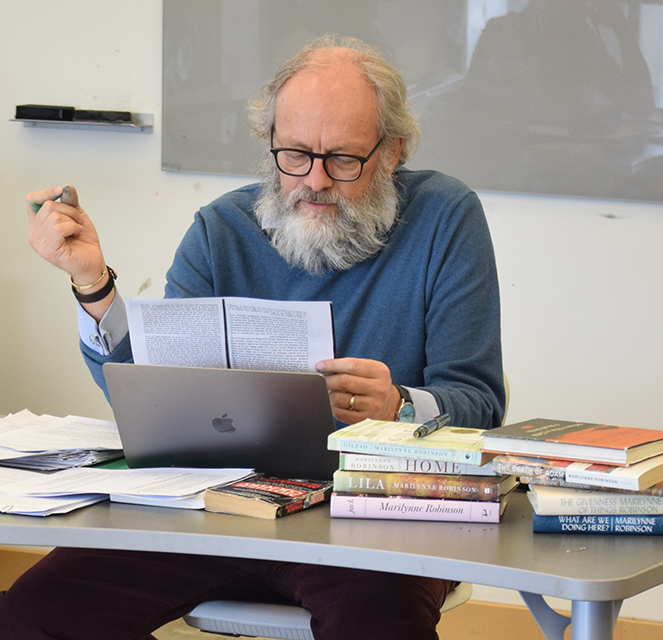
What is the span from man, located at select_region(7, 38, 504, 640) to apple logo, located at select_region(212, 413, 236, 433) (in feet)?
0.53

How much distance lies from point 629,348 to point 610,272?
224 mm

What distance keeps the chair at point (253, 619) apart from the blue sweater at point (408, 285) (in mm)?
447

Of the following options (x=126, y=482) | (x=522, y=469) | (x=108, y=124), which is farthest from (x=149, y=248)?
(x=522, y=469)

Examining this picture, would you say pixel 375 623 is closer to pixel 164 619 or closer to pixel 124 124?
pixel 164 619

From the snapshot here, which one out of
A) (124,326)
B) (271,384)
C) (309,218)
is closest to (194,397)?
(271,384)

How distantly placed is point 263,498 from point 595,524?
0.37 m

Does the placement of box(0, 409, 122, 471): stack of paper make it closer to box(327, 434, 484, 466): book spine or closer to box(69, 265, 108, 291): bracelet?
box(69, 265, 108, 291): bracelet

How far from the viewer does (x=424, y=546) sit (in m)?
0.79

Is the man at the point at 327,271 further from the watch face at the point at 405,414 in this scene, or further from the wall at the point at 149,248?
the wall at the point at 149,248

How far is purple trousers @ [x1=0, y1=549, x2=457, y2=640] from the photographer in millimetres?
1056

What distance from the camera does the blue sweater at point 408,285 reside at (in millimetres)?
1472

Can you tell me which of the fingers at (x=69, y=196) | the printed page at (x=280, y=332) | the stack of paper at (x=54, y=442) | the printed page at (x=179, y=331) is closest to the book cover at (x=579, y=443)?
the printed page at (x=280, y=332)

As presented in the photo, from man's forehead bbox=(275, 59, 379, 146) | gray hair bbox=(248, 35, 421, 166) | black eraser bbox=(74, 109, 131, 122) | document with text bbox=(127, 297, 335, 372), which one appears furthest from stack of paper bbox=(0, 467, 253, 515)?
black eraser bbox=(74, 109, 131, 122)

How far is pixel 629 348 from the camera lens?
2.26m
